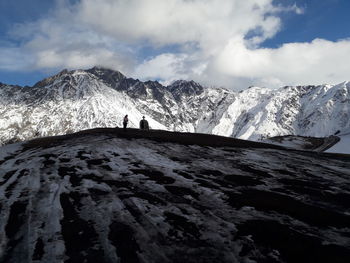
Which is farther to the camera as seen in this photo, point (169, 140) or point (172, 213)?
point (169, 140)

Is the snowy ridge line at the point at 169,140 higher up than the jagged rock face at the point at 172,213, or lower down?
higher up

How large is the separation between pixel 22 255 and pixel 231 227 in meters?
4.92

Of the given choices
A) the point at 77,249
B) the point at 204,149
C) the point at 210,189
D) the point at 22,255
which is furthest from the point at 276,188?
the point at 204,149

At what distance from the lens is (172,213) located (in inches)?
358

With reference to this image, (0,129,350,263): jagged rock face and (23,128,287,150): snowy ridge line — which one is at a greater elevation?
(23,128,287,150): snowy ridge line

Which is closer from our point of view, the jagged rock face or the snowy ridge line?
the jagged rock face

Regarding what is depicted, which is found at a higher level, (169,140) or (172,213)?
(169,140)

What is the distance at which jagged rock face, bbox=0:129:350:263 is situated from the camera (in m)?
6.76

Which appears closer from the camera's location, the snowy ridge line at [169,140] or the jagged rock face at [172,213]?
the jagged rock face at [172,213]

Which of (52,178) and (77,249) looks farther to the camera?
(52,178)

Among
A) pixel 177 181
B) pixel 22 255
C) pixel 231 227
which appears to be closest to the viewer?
pixel 22 255

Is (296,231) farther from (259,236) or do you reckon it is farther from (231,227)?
(231,227)

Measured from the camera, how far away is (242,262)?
6.25 metres

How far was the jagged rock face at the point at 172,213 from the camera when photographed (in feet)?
22.2
